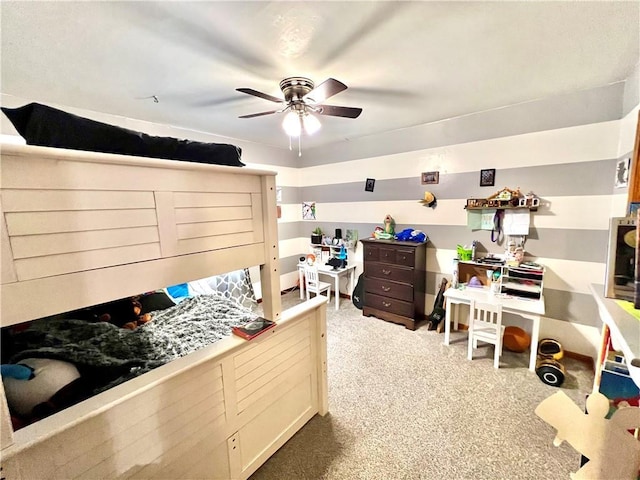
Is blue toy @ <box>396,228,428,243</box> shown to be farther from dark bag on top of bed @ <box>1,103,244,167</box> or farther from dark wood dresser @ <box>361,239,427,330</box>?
dark bag on top of bed @ <box>1,103,244,167</box>

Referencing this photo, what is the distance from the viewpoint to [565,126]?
2355 millimetres

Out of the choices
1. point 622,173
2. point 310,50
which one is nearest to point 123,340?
Answer: point 310,50

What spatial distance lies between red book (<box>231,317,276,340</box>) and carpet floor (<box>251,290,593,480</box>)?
866 mm

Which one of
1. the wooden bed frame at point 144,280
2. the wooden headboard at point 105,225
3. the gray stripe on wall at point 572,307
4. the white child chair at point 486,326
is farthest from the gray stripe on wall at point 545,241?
the wooden headboard at point 105,225

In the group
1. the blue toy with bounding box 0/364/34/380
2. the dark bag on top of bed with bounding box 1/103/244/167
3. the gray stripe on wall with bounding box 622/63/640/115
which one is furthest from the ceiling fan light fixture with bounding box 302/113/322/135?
the gray stripe on wall with bounding box 622/63/640/115

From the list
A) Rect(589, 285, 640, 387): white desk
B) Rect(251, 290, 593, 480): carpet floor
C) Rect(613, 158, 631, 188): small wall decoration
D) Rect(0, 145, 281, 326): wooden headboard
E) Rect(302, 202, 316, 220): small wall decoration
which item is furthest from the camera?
Rect(302, 202, 316, 220): small wall decoration

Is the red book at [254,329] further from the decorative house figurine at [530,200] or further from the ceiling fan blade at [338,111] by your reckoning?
the decorative house figurine at [530,200]

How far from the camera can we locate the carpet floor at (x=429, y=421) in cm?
150

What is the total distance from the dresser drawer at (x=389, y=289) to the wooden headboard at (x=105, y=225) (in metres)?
2.39

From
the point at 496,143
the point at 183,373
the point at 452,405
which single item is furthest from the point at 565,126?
the point at 183,373

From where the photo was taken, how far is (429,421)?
182cm

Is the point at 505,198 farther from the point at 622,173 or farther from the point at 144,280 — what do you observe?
the point at 144,280

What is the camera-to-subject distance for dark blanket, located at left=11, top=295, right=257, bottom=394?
4.42 feet

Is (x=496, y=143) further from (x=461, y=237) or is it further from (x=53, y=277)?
(x=53, y=277)
